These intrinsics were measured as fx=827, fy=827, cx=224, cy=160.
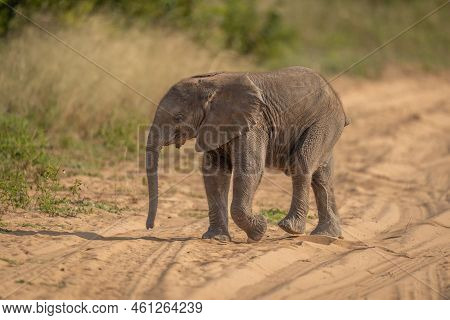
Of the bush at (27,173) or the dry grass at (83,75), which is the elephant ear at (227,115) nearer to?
the bush at (27,173)

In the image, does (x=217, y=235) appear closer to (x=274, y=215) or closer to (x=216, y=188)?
(x=216, y=188)

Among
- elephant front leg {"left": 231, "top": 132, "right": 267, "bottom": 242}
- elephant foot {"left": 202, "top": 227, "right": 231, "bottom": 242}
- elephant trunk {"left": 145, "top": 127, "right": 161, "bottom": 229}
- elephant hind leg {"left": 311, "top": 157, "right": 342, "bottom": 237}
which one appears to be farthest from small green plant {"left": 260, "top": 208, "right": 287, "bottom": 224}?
elephant trunk {"left": 145, "top": 127, "right": 161, "bottom": 229}

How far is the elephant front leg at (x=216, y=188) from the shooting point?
827 centimetres

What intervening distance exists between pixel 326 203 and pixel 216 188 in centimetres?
131

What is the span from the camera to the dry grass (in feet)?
41.0

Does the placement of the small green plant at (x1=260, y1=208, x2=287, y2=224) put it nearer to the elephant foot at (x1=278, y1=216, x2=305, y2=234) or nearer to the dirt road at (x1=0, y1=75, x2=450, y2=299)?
the dirt road at (x1=0, y1=75, x2=450, y2=299)

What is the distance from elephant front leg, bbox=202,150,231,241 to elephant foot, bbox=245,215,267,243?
307mm

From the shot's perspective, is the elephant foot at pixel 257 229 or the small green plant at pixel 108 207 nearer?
the elephant foot at pixel 257 229

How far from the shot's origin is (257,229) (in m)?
8.03

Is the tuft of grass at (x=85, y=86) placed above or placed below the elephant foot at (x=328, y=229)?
above

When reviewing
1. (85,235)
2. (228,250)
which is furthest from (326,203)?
(85,235)

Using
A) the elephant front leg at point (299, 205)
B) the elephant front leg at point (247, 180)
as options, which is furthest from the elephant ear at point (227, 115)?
the elephant front leg at point (299, 205)

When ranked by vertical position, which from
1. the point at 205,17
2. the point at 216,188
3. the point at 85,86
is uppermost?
the point at 205,17
